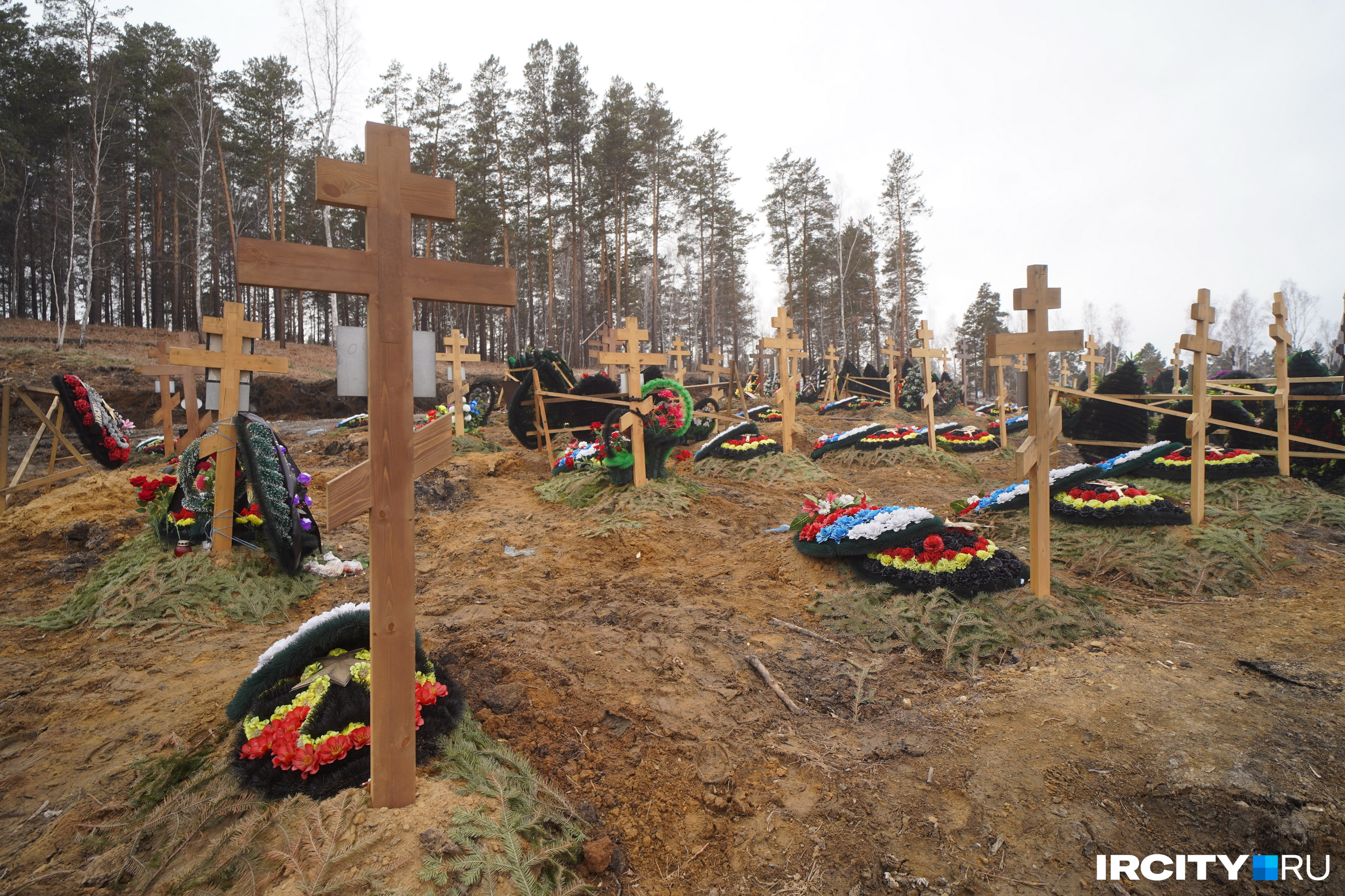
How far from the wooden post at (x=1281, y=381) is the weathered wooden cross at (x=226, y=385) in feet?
37.3

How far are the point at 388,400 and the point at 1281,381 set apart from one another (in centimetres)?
1010

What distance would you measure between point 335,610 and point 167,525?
388cm

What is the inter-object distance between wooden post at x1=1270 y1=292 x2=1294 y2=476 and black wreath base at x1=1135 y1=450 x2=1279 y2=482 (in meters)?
0.12

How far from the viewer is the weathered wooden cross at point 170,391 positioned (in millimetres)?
8336

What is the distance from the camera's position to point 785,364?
12.1 metres

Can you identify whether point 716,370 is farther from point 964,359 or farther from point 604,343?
point 964,359

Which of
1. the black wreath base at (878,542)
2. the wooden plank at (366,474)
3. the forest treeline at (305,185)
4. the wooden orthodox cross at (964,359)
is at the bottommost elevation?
the black wreath base at (878,542)

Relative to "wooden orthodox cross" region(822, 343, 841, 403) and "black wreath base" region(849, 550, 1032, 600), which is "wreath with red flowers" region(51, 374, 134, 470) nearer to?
"black wreath base" region(849, 550, 1032, 600)

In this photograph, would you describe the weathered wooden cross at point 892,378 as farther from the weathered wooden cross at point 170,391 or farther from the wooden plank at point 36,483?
the wooden plank at point 36,483

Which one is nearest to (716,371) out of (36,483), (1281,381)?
(1281,381)

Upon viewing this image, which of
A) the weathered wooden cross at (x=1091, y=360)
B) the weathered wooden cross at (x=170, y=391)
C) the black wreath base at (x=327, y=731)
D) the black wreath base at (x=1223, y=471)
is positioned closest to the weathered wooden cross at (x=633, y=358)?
the weathered wooden cross at (x=170, y=391)

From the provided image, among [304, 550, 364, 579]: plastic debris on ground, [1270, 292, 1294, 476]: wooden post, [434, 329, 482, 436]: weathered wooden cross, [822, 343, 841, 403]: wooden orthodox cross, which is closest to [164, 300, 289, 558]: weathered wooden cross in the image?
[304, 550, 364, 579]: plastic debris on ground

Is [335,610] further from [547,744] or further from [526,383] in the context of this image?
[526,383]

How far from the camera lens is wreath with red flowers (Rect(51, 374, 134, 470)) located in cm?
730
